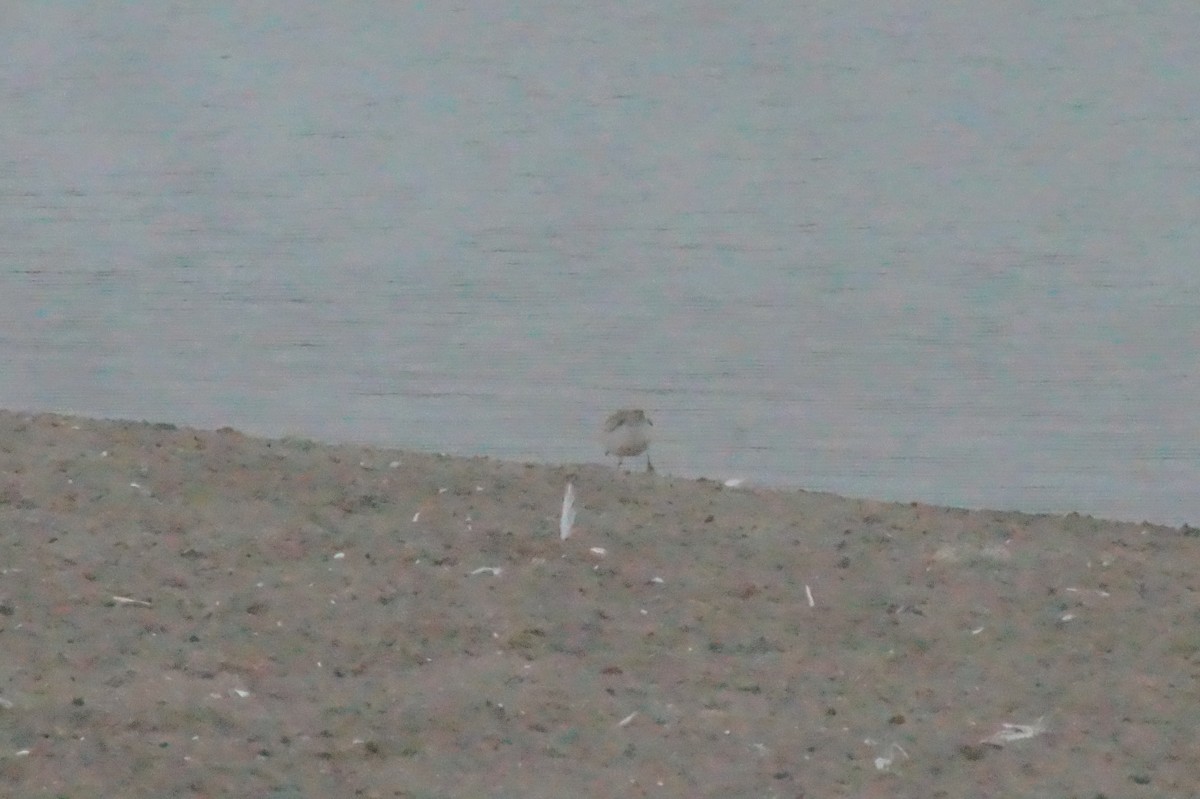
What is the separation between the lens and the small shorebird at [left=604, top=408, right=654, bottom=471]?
5746 millimetres

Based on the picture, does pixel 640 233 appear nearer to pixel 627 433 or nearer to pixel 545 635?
pixel 627 433

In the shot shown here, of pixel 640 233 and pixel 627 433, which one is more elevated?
pixel 640 233


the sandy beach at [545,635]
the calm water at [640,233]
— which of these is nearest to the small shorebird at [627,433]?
the sandy beach at [545,635]

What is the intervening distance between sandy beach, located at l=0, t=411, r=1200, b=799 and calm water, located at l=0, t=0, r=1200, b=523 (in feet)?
1.62

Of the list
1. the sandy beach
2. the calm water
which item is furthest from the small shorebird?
the calm water

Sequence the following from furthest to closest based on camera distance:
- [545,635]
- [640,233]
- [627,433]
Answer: [640,233] → [627,433] → [545,635]

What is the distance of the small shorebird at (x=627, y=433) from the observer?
5.75 meters

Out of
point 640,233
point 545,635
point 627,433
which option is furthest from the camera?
point 640,233

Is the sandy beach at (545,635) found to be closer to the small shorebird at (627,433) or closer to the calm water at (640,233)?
the small shorebird at (627,433)

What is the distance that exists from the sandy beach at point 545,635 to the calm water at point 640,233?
49cm

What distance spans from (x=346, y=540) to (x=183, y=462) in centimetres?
83

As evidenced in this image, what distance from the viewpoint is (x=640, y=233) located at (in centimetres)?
643

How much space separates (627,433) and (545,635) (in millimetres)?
1560

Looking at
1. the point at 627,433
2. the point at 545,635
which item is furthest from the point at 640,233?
the point at 545,635
